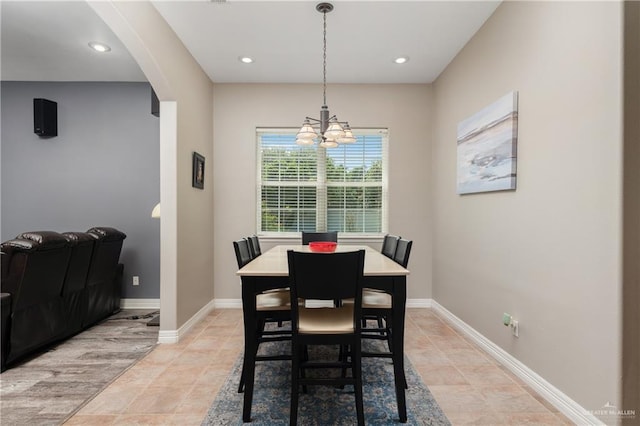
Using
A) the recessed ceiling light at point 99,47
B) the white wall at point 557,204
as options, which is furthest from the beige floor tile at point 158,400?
the recessed ceiling light at point 99,47

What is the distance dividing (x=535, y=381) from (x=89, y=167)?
495 centimetres

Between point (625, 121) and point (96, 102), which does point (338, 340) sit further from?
point (96, 102)

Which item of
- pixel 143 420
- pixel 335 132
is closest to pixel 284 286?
pixel 143 420

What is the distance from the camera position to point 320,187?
400 centimetres

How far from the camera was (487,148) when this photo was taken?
251cm

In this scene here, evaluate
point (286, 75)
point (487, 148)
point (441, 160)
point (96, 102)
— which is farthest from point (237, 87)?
point (487, 148)

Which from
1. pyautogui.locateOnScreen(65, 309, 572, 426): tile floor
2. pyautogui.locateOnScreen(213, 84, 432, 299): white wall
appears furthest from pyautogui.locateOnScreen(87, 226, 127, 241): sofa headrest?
pyautogui.locateOnScreen(65, 309, 572, 426): tile floor

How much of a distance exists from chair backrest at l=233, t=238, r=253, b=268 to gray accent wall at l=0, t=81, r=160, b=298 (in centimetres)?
203

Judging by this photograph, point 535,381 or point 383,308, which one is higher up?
point 383,308

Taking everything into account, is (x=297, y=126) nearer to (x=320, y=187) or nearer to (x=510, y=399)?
(x=320, y=187)

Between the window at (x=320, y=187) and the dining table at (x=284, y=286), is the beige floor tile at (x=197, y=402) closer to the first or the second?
the dining table at (x=284, y=286)

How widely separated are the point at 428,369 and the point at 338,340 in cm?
110

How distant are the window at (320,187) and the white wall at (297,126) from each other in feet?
0.62

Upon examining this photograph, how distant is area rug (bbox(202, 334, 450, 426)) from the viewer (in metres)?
1.72
